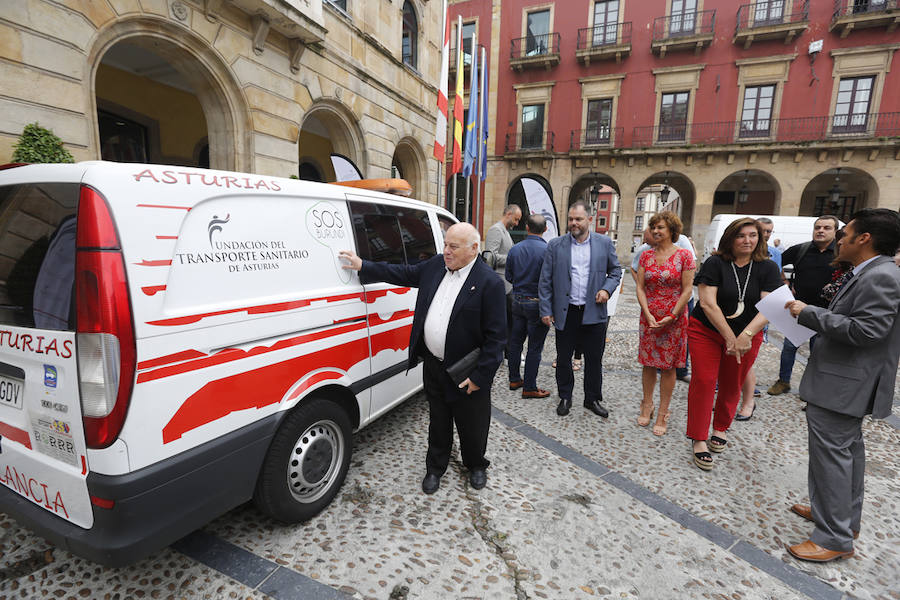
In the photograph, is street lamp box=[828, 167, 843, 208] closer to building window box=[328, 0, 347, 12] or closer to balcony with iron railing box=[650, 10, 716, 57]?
balcony with iron railing box=[650, 10, 716, 57]

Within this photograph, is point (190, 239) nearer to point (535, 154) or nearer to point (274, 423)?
point (274, 423)

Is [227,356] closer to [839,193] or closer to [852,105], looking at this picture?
[852,105]

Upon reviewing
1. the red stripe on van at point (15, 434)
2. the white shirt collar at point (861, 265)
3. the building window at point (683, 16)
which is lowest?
the red stripe on van at point (15, 434)

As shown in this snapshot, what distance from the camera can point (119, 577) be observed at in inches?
79.0

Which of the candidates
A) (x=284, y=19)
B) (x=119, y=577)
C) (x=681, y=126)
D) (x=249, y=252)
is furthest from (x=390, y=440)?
(x=681, y=126)

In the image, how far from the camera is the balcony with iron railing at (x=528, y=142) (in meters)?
21.6

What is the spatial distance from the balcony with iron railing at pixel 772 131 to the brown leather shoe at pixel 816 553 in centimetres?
2097

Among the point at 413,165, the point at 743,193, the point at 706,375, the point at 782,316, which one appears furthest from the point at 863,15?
the point at 782,316

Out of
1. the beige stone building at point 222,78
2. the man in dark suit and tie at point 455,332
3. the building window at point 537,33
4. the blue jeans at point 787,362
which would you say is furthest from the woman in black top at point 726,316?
the building window at point 537,33

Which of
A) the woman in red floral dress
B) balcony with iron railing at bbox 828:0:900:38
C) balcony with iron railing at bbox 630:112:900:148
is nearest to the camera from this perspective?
the woman in red floral dress

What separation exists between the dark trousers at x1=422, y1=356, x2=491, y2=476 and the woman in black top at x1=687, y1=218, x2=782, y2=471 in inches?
67.2

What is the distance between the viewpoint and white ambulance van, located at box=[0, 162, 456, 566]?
1.51 meters

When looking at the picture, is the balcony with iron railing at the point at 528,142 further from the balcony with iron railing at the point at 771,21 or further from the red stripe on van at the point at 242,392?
the red stripe on van at the point at 242,392

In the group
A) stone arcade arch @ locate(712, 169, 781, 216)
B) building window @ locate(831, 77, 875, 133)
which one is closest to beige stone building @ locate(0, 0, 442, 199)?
stone arcade arch @ locate(712, 169, 781, 216)
